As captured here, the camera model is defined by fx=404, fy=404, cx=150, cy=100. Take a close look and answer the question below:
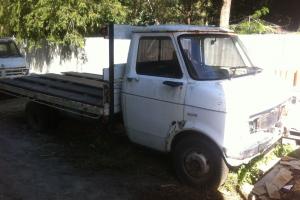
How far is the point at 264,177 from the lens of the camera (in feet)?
17.8

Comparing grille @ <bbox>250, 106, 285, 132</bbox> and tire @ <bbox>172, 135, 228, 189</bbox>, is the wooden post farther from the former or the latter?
grille @ <bbox>250, 106, 285, 132</bbox>

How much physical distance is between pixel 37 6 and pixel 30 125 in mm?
5833

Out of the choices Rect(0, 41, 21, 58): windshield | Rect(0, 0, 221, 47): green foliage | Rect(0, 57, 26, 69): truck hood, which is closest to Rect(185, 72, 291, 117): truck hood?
Rect(0, 0, 221, 47): green foliage

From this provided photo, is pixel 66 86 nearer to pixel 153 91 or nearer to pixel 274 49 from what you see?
pixel 153 91

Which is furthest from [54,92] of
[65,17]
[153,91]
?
[65,17]

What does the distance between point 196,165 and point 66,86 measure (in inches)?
131

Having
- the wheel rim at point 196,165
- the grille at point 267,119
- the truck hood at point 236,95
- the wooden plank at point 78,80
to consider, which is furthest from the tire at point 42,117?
the grille at point 267,119

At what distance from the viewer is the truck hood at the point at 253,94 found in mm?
4895

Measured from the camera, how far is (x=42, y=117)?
8.06m

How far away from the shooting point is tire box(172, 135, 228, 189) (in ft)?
16.9

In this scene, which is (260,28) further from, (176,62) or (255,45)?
(176,62)

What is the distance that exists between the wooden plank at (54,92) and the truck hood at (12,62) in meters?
3.54

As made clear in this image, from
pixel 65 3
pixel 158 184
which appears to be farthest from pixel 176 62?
pixel 65 3

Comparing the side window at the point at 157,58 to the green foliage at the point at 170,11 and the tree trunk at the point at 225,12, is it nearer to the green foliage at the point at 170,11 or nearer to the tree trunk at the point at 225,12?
the tree trunk at the point at 225,12
